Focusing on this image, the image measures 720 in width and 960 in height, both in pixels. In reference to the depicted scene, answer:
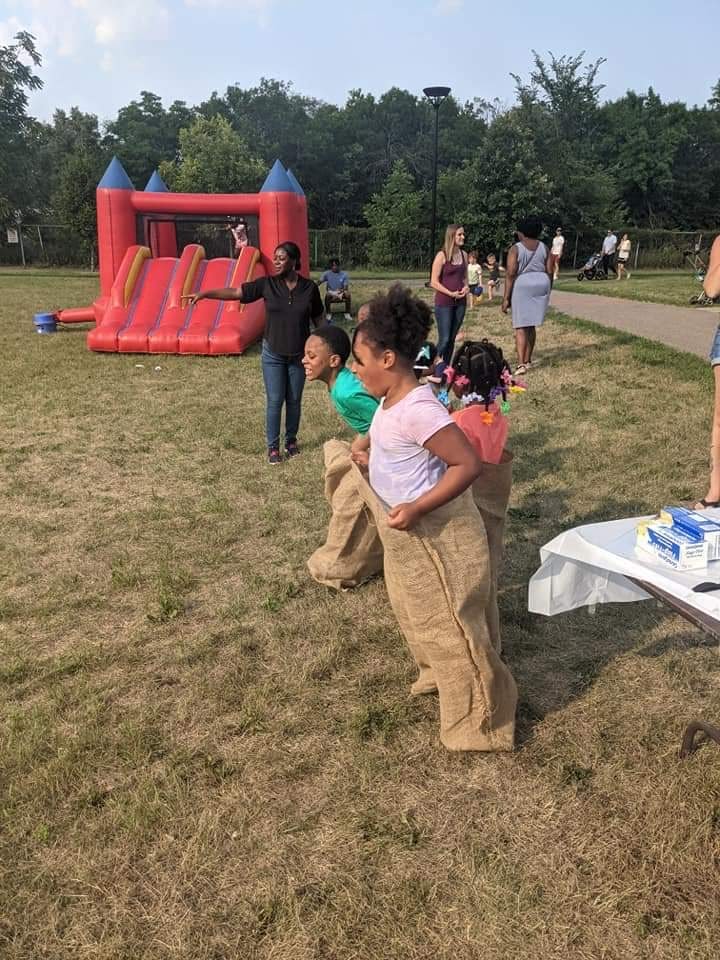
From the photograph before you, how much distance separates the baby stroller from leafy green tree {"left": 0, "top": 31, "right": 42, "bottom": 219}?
2949 cm

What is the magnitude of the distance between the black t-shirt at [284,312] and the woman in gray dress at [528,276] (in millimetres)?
2935

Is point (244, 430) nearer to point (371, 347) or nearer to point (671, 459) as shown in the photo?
A: point (671, 459)

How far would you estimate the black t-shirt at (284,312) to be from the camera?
5.33m

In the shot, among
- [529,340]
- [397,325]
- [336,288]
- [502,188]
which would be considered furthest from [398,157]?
[397,325]

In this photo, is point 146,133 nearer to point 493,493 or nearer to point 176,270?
point 176,270

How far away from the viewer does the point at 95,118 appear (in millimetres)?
48031

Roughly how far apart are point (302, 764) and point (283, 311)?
3627 millimetres

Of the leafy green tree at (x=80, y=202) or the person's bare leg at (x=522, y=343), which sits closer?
the person's bare leg at (x=522, y=343)

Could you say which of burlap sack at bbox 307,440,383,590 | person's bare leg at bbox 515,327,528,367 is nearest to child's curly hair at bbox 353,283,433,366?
burlap sack at bbox 307,440,383,590

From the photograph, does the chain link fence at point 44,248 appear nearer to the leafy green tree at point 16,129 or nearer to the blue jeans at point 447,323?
the leafy green tree at point 16,129

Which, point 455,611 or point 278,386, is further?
point 278,386

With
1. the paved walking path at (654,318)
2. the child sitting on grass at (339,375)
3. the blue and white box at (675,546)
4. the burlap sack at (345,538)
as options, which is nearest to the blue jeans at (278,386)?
the child sitting on grass at (339,375)

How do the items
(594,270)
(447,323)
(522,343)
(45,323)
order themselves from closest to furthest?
(447,323) → (522,343) → (45,323) → (594,270)

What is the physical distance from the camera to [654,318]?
1157 cm
